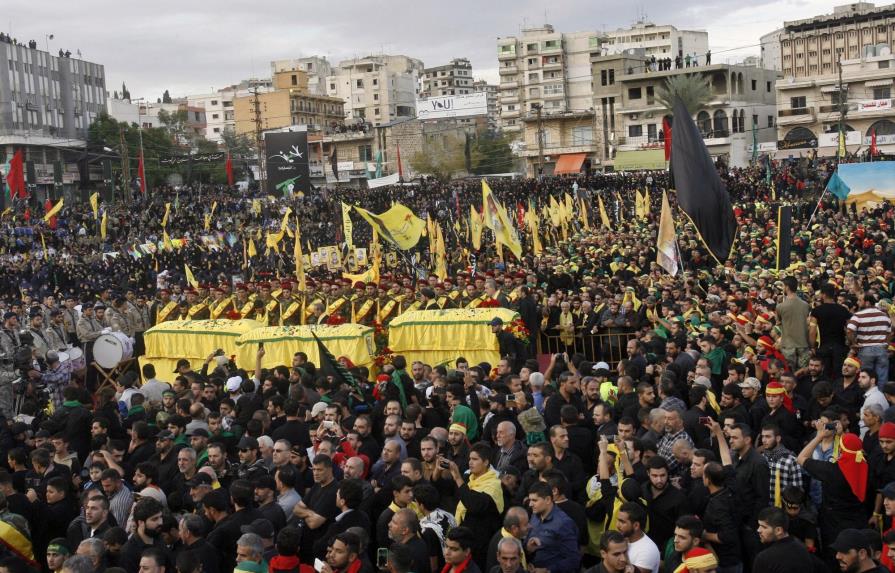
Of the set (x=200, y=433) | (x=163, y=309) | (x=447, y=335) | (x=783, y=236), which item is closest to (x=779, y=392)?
(x=200, y=433)

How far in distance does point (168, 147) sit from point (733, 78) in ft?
133

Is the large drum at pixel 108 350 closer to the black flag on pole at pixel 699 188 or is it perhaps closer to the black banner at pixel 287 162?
the black flag on pole at pixel 699 188

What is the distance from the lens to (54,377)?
48.7ft

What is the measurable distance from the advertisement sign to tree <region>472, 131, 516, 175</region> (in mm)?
4304

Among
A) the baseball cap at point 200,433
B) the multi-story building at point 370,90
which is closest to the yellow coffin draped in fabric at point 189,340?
the baseball cap at point 200,433

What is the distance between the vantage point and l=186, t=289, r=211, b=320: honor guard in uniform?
1852cm

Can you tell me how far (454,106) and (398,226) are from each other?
63.1 m

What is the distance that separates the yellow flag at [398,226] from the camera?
20.1 meters

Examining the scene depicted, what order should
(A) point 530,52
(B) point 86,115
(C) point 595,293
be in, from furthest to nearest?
(A) point 530,52, (B) point 86,115, (C) point 595,293

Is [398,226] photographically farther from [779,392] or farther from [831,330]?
[779,392]

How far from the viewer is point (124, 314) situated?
1952 cm

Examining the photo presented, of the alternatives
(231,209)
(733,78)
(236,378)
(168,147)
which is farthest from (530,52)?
(236,378)

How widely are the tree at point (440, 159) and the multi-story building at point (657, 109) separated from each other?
13.7 metres

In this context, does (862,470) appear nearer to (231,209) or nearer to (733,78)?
(231,209)
